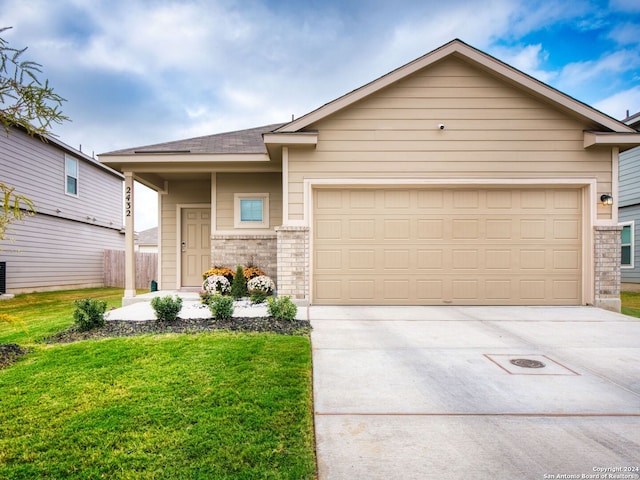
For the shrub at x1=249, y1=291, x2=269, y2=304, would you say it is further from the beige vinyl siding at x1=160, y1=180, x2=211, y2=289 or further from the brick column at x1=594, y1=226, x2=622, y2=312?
the brick column at x1=594, y1=226, x2=622, y2=312

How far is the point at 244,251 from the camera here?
9078 millimetres

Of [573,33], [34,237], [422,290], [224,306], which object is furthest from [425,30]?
[34,237]

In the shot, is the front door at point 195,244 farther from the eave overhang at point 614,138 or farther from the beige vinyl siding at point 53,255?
the eave overhang at point 614,138

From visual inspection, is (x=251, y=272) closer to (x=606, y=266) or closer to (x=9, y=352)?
(x=9, y=352)

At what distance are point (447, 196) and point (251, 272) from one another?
4.81 meters

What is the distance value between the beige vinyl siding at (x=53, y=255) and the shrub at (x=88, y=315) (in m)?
7.44

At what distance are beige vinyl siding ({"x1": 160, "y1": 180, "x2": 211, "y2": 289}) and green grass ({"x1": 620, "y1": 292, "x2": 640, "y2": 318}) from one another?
1045 cm

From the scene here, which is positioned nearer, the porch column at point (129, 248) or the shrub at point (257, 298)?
the shrub at point (257, 298)

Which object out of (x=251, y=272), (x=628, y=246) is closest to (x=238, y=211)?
(x=251, y=272)

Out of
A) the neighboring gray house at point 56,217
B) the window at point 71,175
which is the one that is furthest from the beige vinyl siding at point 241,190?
the window at point 71,175

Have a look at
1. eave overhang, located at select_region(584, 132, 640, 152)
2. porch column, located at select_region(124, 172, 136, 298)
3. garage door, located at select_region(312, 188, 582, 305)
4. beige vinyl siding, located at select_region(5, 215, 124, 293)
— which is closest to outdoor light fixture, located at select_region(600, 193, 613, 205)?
garage door, located at select_region(312, 188, 582, 305)

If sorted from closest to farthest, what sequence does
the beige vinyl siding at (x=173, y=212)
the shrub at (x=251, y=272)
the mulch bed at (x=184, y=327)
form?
the mulch bed at (x=184, y=327), the shrub at (x=251, y=272), the beige vinyl siding at (x=173, y=212)

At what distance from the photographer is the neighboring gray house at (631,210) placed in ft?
38.9

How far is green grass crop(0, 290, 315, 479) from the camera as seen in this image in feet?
6.60
